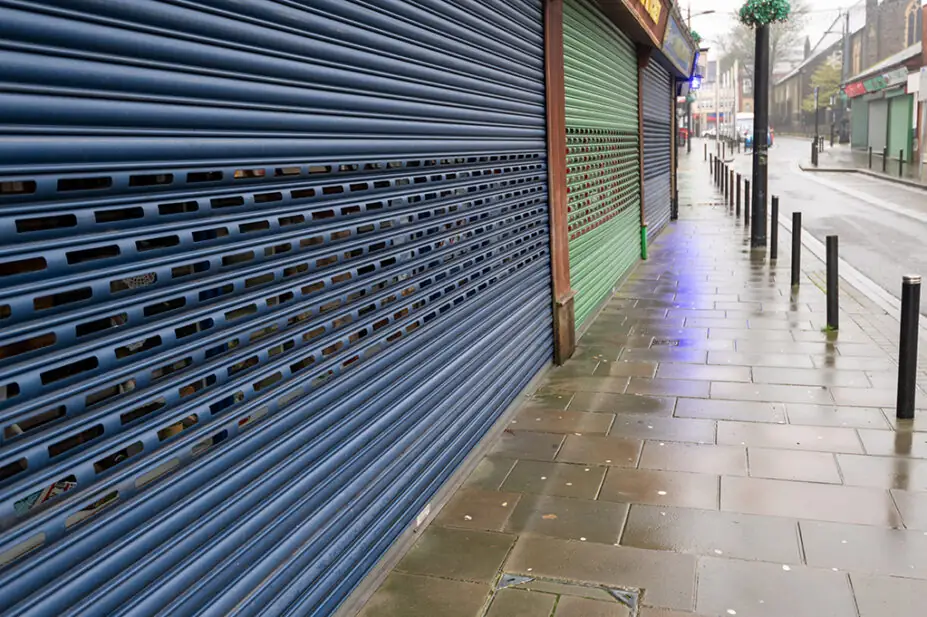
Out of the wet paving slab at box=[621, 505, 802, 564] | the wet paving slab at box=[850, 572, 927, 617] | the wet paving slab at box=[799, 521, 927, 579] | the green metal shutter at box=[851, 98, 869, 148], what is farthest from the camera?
the green metal shutter at box=[851, 98, 869, 148]

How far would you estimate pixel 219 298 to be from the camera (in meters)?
2.70

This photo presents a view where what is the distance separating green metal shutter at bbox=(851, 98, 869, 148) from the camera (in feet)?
165

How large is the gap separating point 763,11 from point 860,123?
42830mm

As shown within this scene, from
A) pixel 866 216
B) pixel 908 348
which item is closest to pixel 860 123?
pixel 866 216

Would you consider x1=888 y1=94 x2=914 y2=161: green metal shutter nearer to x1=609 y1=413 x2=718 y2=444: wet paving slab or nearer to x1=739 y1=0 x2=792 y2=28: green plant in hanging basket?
x1=739 y1=0 x2=792 y2=28: green plant in hanging basket

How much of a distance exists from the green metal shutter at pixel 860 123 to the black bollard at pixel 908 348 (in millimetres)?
49827

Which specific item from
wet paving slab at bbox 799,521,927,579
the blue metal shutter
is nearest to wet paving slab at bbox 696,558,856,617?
wet paving slab at bbox 799,521,927,579

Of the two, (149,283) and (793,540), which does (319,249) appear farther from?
(793,540)

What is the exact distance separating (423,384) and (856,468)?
2.58 meters

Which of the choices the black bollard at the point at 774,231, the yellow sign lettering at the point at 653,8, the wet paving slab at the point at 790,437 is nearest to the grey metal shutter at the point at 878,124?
the black bollard at the point at 774,231

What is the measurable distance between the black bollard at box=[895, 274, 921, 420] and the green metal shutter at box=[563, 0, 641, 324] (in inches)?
131

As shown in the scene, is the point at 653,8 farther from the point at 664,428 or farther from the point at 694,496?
the point at 694,496

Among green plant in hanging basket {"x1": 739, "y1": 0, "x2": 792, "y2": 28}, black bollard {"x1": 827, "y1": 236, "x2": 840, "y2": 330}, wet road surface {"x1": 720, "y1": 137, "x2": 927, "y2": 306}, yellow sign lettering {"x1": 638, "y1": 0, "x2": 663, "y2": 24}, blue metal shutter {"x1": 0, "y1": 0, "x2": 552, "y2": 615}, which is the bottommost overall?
wet road surface {"x1": 720, "y1": 137, "x2": 927, "y2": 306}

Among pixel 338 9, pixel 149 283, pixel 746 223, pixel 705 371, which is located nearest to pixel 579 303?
pixel 705 371
